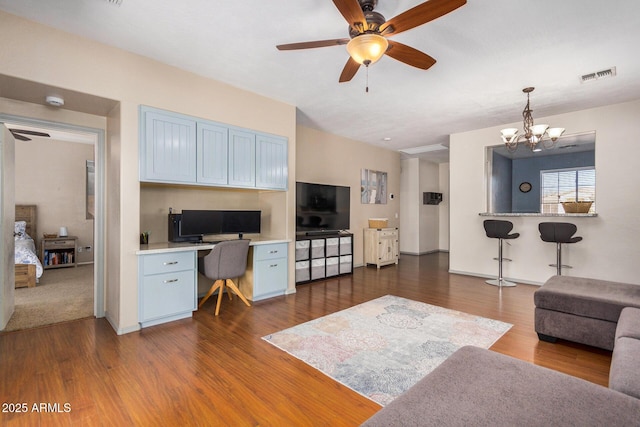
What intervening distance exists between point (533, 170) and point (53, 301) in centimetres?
1049

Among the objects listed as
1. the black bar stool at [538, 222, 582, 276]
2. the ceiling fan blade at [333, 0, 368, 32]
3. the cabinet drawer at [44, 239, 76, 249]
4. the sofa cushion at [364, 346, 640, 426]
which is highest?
the ceiling fan blade at [333, 0, 368, 32]

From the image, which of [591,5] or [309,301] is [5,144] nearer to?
[309,301]

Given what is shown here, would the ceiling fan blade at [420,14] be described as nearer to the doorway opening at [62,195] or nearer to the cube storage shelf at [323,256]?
the cube storage shelf at [323,256]

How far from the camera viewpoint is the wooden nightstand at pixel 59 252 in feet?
19.6

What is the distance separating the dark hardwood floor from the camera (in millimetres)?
1808

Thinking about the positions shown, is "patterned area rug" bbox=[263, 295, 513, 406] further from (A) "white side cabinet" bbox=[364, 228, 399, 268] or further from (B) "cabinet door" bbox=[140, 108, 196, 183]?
(A) "white side cabinet" bbox=[364, 228, 399, 268]

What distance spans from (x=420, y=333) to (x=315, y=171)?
12.0ft

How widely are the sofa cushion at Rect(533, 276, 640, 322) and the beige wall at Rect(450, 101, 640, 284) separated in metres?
1.94

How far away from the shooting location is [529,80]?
3.57m

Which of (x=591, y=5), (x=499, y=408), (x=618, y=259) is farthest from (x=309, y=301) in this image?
(x=618, y=259)

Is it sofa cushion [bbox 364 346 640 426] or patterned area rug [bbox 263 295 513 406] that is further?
patterned area rug [bbox 263 295 513 406]

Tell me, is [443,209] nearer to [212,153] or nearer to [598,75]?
[598,75]

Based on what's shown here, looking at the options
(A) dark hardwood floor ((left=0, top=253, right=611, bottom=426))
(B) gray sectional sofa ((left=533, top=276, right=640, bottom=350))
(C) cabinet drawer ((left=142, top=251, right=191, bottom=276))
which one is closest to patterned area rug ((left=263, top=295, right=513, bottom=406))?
(A) dark hardwood floor ((left=0, top=253, right=611, bottom=426))

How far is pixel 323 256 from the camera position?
5324mm
